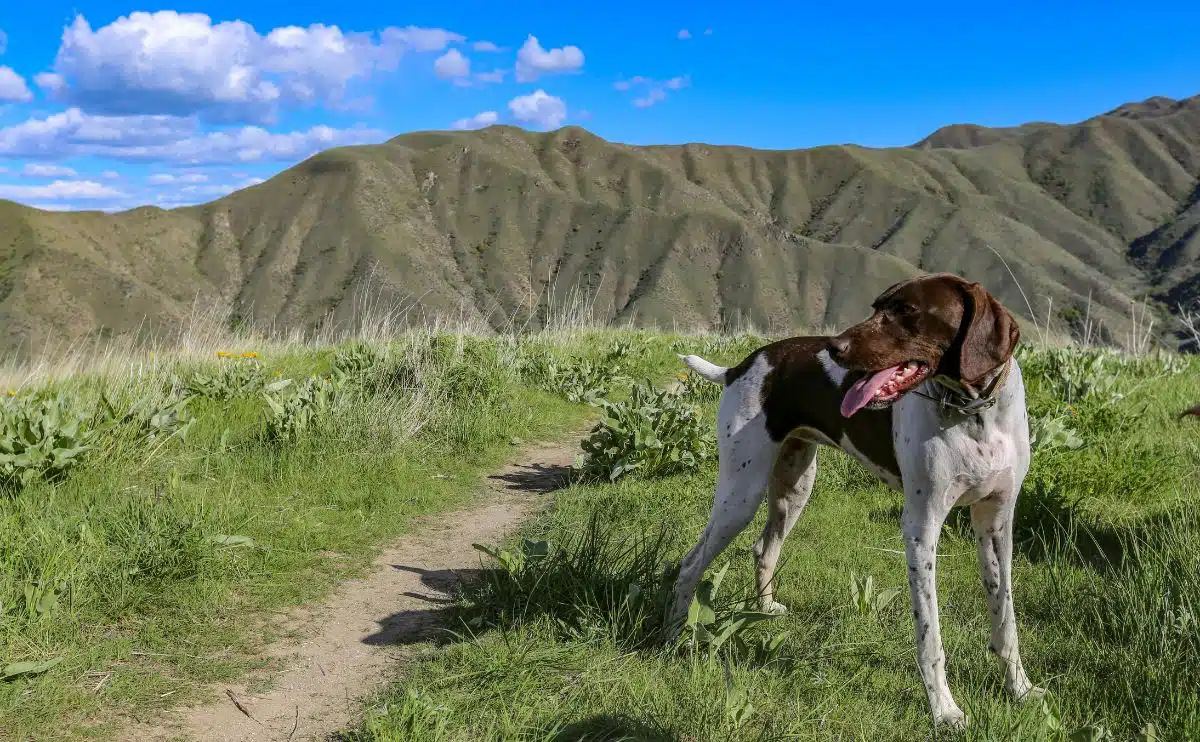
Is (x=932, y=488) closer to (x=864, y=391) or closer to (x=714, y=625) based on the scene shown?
(x=864, y=391)

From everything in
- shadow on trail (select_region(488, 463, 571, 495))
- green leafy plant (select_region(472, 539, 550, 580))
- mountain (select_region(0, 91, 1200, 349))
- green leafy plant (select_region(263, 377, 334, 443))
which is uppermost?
mountain (select_region(0, 91, 1200, 349))

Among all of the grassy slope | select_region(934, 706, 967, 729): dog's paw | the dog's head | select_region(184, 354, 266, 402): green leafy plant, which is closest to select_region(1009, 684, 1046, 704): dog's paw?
select_region(934, 706, 967, 729): dog's paw

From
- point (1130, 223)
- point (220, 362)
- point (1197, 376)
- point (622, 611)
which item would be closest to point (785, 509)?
point (622, 611)

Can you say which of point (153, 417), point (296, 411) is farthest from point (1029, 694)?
point (153, 417)

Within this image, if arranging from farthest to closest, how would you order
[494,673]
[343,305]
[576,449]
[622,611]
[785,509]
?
[343,305], [576,449], [785,509], [622,611], [494,673]

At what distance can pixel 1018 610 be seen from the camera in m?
3.89

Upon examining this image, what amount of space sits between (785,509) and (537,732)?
1.76 m

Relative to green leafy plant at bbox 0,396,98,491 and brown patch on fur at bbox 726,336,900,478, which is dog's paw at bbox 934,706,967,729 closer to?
brown patch on fur at bbox 726,336,900,478

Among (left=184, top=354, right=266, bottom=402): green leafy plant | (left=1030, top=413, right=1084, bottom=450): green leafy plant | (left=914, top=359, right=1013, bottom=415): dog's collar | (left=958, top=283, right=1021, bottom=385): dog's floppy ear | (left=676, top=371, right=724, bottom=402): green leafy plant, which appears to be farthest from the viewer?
(left=676, top=371, right=724, bottom=402): green leafy plant

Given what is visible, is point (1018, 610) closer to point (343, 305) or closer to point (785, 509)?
point (785, 509)

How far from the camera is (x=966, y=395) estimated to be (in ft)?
9.32

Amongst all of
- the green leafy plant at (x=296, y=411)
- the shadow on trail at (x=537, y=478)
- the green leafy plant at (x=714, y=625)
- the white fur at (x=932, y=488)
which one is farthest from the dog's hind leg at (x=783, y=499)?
the green leafy plant at (x=296, y=411)

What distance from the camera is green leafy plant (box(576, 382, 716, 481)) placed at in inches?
261

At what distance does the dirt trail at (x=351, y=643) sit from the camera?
125 inches
